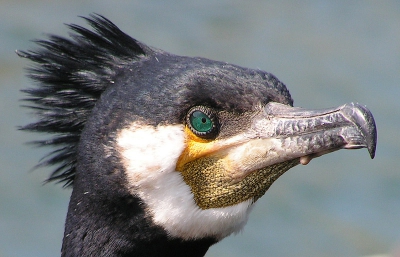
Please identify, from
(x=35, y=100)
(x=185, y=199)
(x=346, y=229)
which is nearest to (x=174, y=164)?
(x=185, y=199)

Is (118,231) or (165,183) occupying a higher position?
(165,183)

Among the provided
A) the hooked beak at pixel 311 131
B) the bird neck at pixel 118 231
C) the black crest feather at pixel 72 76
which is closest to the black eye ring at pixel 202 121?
the hooked beak at pixel 311 131

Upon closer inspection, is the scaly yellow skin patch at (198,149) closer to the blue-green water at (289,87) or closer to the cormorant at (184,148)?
the cormorant at (184,148)

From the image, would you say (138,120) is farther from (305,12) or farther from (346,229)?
(305,12)

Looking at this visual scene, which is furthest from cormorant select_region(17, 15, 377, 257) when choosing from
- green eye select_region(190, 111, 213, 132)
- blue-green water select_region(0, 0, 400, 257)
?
blue-green water select_region(0, 0, 400, 257)

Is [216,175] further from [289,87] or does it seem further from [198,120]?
[289,87]

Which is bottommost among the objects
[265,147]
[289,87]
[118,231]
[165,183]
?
[118,231]

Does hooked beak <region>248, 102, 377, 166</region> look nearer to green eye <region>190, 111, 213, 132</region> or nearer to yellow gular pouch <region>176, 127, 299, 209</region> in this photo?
yellow gular pouch <region>176, 127, 299, 209</region>

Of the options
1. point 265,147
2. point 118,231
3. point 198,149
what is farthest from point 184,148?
point 118,231
